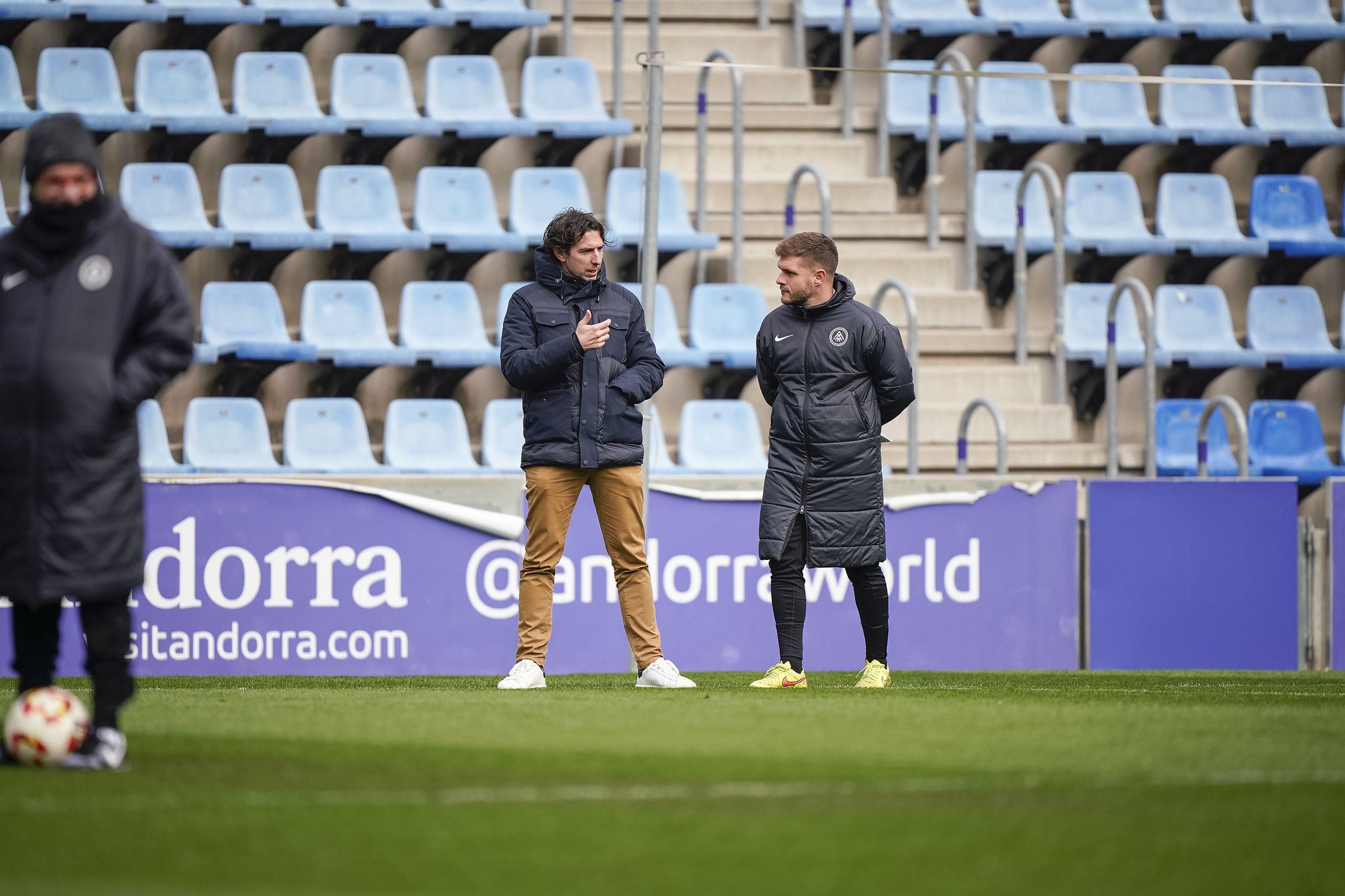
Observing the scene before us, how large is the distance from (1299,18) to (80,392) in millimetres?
11950

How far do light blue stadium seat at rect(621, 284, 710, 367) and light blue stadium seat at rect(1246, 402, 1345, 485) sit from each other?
3.52 meters

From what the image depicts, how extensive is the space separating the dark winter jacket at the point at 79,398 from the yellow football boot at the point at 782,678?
310 cm

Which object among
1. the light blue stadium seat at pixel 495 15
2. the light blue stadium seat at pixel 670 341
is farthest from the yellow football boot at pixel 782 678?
the light blue stadium seat at pixel 495 15

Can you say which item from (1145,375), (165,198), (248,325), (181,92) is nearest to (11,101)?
(181,92)

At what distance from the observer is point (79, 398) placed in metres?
4.29

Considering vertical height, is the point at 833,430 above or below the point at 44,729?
above

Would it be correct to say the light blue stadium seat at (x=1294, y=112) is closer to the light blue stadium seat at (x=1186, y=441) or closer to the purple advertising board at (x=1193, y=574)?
the light blue stadium seat at (x=1186, y=441)

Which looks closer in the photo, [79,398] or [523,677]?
[79,398]

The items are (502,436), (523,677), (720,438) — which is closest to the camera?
(523,677)

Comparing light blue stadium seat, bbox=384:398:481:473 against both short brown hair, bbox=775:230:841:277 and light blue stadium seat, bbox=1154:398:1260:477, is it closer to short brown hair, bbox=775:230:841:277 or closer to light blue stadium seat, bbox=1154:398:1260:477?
short brown hair, bbox=775:230:841:277

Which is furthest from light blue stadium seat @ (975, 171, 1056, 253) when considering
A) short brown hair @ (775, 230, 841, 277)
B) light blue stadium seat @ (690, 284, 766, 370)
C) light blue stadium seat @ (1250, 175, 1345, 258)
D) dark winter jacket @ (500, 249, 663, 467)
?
dark winter jacket @ (500, 249, 663, 467)

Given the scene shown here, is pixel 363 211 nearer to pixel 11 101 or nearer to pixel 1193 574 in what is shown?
pixel 11 101

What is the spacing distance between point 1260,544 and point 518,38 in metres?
6.45

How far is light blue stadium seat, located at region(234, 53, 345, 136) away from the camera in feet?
38.6
